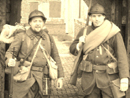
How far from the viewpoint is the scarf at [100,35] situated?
4559 millimetres

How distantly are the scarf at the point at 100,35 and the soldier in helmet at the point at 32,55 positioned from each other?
1.86ft

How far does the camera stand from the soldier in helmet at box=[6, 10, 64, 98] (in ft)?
14.9

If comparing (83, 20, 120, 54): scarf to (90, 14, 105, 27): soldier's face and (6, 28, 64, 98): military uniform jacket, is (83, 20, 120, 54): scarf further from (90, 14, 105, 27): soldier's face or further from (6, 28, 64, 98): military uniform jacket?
(6, 28, 64, 98): military uniform jacket

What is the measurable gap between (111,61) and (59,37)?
17303 mm

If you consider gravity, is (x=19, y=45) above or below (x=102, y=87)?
above

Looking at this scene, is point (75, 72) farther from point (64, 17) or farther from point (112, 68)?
point (64, 17)

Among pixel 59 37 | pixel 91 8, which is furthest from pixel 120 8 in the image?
pixel 59 37

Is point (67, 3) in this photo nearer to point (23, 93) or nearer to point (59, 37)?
point (59, 37)

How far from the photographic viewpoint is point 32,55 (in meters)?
4.61

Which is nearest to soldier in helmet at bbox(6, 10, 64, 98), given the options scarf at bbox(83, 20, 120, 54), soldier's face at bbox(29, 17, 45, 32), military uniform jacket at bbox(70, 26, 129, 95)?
soldier's face at bbox(29, 17, 45, 32)

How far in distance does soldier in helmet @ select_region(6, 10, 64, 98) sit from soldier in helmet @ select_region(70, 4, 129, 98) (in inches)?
18.1

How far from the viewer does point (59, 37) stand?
862 inches

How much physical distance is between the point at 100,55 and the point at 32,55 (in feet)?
3.36

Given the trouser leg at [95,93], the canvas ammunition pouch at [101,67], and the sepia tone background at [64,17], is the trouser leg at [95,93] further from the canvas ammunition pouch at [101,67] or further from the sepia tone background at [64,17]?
the sepia tone background at [64,17]
